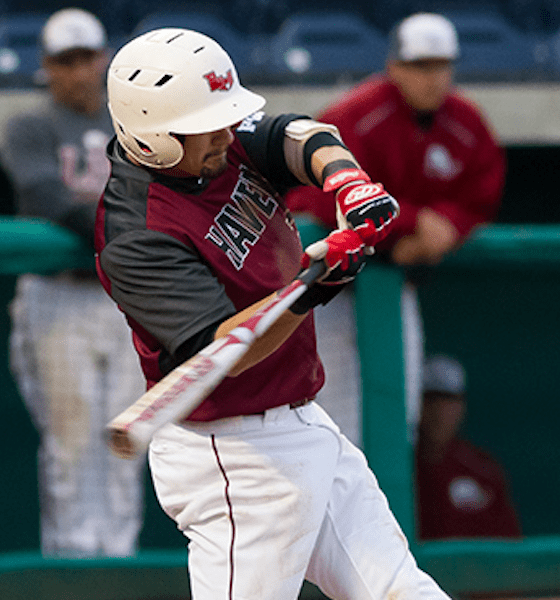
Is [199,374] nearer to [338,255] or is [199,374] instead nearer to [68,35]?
[338,255]

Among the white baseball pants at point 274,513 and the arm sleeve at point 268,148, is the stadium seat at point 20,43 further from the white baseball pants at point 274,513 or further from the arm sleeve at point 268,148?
the white baseball pants at point 274,513

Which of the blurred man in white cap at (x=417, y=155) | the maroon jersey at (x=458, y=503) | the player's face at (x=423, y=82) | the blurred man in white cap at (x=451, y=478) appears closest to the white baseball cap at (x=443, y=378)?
the blurred man in white cap at (x=451, y=478)

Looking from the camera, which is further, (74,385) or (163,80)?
(74,385)

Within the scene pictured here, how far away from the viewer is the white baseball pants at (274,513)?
2141 millimetres

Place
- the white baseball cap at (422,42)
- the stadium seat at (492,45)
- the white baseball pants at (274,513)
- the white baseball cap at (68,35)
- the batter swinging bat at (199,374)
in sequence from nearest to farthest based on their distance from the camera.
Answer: the batter swinging bat at (199,374) < the white baseball pants at (274,513) < the white baseball cap at (422,42) < the white baseball cap at (68,35) < the stadium seat at (492,45)

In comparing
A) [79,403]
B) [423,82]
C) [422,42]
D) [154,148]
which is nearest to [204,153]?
[154,148]

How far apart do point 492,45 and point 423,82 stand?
275cm

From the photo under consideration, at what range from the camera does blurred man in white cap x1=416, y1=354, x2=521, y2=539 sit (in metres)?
3.44

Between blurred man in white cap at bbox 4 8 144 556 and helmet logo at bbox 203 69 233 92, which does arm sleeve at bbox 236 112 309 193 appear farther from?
blurred man in white cap at bbox 4 8 144 556

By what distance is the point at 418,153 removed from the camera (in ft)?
10.8

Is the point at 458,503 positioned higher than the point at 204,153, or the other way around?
the point at 204,153

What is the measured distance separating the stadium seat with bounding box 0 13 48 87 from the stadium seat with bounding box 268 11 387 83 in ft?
4.53

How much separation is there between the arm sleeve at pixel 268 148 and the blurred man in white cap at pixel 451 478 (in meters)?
1.45

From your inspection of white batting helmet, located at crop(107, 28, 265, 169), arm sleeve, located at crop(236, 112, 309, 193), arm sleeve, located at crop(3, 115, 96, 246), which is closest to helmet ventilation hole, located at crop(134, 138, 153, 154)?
white batting helmet, located at crop(107, 28, 265, 169)
